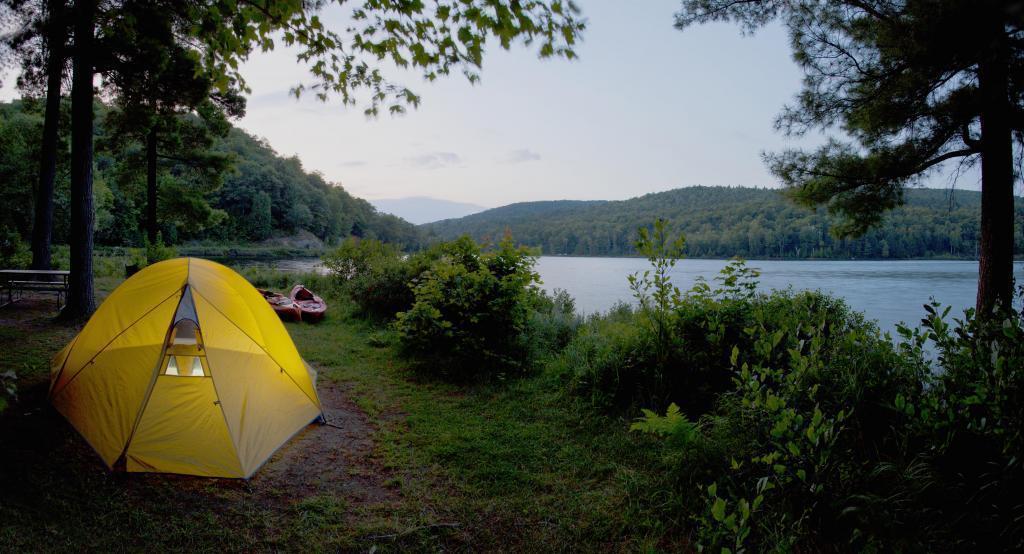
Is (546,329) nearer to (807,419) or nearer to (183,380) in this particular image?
(183,380)

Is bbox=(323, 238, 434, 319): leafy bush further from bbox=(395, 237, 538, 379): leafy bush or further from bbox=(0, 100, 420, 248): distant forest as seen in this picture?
bbox=(0, 100, 420, 248): distant forest

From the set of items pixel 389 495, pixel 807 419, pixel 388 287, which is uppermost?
pixel 388 287

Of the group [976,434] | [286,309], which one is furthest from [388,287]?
[976,434]

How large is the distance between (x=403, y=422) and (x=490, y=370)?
1632 mm

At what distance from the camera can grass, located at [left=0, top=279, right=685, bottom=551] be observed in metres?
2.83

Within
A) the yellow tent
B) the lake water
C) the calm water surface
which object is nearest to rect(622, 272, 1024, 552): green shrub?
the yellow tent

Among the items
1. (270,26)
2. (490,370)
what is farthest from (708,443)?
(270,26)

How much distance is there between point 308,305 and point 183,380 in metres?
6.56

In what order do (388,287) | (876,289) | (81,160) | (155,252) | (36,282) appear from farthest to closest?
(876,289) < (155,252) < (388,287) < (36,282) < (81,160)

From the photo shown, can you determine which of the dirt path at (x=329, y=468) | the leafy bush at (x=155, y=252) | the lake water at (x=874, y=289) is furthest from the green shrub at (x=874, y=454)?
the leafy bush at (x=155, y=252)

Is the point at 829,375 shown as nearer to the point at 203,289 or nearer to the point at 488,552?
the point at 488,552

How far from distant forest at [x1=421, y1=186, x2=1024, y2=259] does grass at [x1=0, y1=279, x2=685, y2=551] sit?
12.7 feet

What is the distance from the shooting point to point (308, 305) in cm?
1023

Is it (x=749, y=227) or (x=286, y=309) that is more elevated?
(x=749, y=227)
